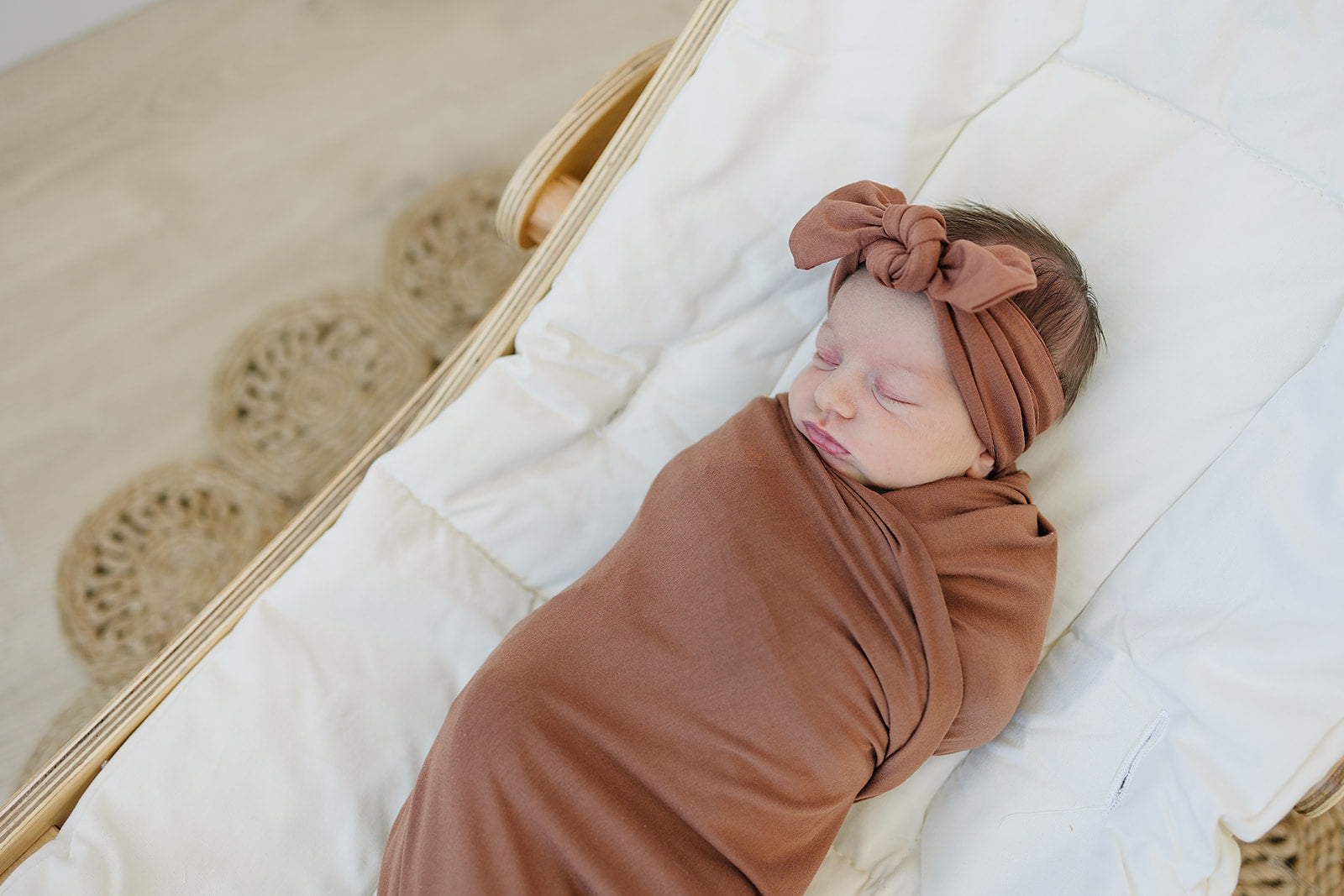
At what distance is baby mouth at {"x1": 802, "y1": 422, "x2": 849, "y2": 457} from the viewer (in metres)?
0.94

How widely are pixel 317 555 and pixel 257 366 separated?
70 cm

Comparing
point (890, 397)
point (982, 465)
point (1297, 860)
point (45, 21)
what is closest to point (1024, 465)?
point (982, 465)

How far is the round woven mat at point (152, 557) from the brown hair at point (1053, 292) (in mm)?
1260

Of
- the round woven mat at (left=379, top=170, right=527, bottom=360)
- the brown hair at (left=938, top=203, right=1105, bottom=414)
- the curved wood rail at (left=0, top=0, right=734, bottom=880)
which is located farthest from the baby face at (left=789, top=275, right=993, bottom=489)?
the round woven mat at (left=379, top=170, right=527, bottom=360)

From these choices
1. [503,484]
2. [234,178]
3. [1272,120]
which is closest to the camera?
[1272,120]

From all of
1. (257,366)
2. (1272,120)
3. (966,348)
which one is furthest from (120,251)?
(1272,120)

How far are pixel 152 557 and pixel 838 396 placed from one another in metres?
1.26

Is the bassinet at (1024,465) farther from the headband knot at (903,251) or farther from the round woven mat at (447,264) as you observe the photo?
the round woven mat at (447,264)

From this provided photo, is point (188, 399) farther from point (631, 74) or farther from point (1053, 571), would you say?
point (1053, 571)

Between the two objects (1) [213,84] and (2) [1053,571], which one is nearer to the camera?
(2) [1053,571]

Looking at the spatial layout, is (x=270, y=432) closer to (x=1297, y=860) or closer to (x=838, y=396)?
(x=838, y=396)

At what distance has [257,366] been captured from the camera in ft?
5.37

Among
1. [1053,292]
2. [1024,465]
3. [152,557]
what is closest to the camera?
[1053,292]

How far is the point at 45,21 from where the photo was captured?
5.85ft
